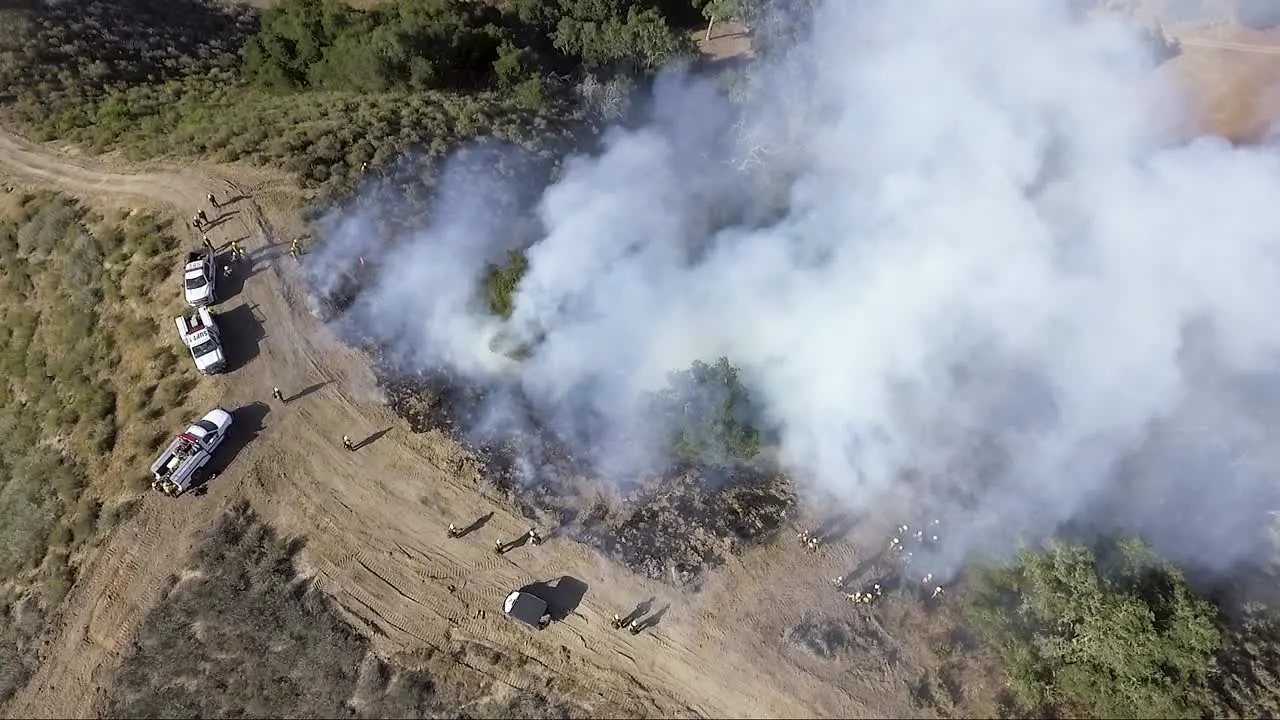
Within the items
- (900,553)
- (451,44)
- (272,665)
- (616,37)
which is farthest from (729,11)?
(272,665)

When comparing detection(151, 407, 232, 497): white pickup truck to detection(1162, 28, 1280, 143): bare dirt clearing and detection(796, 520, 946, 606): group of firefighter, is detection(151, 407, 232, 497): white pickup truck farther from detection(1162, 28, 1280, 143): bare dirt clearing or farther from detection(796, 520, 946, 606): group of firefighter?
detection(1162, 28, 1280, 143): bare dirt clearing

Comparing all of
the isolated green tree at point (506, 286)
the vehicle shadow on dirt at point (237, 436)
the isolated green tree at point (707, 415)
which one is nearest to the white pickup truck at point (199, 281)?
the vehicle shadow on dirt at point (237, 436)

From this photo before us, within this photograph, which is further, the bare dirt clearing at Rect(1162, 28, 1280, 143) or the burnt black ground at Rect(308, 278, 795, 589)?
the bare dirt clearing at Rect(1162, 28, 1280, 143)

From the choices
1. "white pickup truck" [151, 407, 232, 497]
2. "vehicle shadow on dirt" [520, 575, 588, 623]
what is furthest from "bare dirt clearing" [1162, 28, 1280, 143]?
"white pickup truck" [151, 407, 232, 497]

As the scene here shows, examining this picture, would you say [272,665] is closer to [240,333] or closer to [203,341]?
[203,341]

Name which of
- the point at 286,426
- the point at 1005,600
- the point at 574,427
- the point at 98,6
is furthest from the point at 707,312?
the point at 98,6

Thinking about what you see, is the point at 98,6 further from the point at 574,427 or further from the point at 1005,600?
the point at 1005,600
